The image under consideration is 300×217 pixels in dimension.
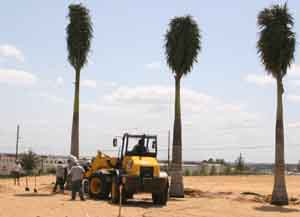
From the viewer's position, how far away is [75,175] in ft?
71.9

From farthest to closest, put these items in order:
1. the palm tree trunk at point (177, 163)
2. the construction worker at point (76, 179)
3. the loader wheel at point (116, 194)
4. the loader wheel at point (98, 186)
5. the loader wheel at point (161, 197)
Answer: the palm tree trunk at point (177, 163) < the loader wheel at point (98, 186) < the loader wheel at point (161, 197) < the construction worker at point (76, 179) < the loader wheel at point (116, 194)

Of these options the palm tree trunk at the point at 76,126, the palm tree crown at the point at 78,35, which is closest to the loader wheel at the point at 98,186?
the palm tree trunk at the point at 76,126

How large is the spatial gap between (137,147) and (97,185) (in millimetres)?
2624

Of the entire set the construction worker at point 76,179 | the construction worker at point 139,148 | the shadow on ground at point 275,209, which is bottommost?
the shadow on ground at point 275,209

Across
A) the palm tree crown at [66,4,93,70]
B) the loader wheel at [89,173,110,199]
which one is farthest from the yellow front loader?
the palm tree crown at [66,4,93,70]

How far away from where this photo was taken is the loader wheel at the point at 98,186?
23.5 metres

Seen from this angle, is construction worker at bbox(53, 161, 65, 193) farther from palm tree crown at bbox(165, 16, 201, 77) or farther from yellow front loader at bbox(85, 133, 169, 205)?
palm tree crown at bbox(165, 16, 201, 77)

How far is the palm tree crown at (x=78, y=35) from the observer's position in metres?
30.2

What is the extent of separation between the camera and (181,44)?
26938 mm

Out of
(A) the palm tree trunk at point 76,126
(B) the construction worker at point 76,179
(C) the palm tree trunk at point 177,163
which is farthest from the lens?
(A) the palm tree trunk at point 76,126

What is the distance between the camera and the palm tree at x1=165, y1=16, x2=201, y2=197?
26.6m

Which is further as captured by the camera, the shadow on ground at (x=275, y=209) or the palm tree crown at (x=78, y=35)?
the palm tree crown at (x=78, y=35)

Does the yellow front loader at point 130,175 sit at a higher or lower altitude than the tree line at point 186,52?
lower

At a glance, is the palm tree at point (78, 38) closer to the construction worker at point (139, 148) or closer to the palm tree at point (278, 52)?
the construction worker at point (139, 148)
